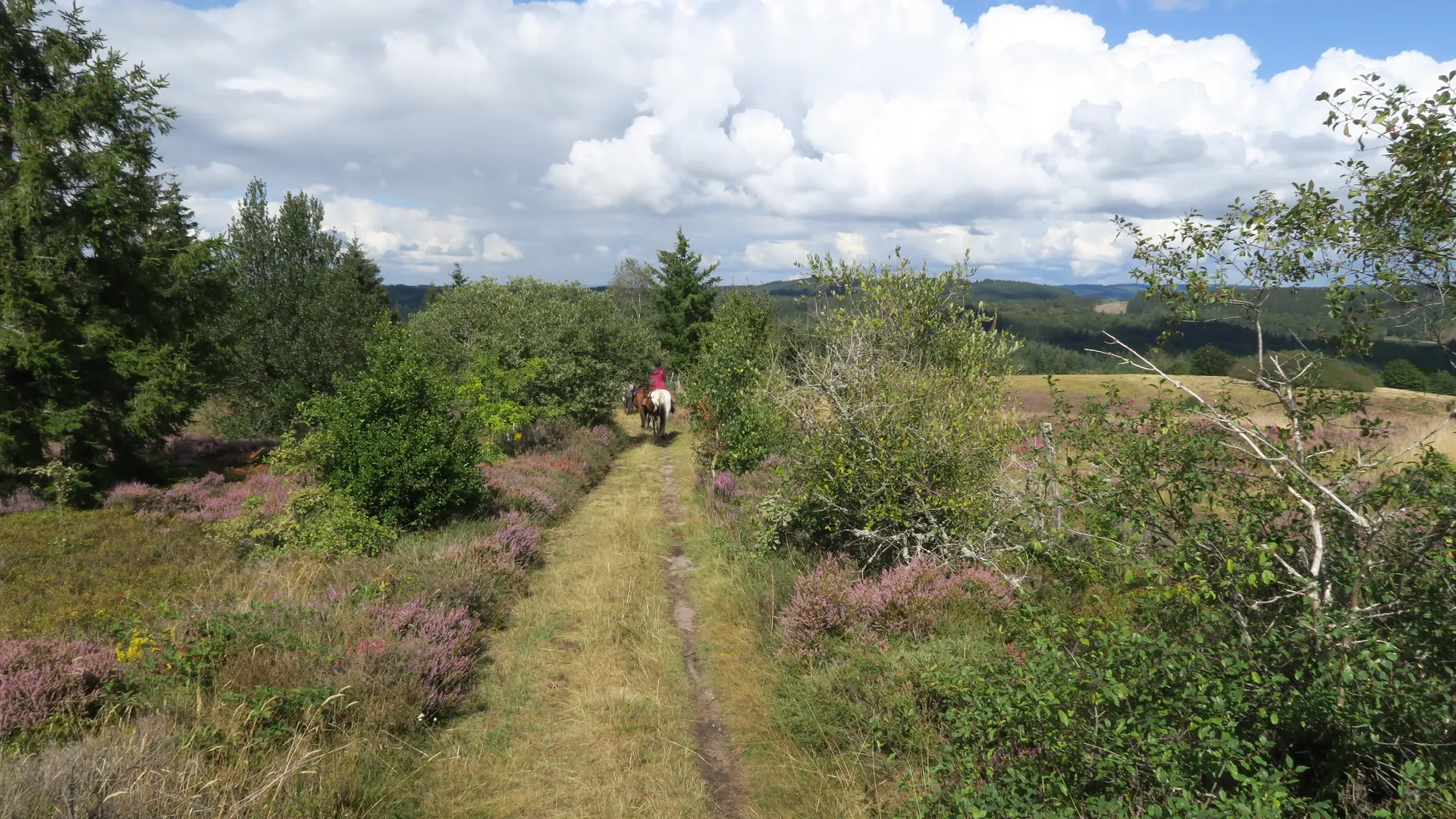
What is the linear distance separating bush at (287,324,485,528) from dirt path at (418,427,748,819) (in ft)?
8.16

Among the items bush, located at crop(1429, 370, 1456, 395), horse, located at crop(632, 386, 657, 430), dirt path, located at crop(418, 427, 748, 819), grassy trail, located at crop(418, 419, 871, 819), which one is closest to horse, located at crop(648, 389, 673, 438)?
horse, located at crop(632, 386, 657, 430)

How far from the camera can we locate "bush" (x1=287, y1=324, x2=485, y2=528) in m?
11.2

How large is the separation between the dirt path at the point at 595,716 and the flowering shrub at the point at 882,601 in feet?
4.55

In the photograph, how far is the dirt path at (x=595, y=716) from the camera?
5.72m

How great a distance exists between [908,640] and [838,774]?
181cm

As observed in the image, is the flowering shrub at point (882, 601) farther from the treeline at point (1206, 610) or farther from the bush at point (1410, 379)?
the bush at point (1410, 379)

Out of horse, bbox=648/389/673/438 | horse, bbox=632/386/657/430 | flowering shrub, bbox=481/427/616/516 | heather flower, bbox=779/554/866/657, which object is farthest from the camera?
horse, bbox=632/386/657/430

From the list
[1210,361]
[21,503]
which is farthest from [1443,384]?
[1210,361]

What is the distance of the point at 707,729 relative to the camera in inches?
270

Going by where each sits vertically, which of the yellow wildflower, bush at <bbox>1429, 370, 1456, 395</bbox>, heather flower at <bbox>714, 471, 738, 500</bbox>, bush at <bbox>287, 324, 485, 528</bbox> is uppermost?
bush at <bbox>1429, 370, 1456, 395</bbox>

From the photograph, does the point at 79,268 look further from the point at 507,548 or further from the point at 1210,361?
the point at 1210,361

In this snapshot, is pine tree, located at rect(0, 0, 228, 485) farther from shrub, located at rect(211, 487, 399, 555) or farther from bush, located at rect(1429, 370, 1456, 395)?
bush, located at rect(1429, 370, 1456, 395)

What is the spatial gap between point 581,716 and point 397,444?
656 cm

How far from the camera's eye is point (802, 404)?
9.55 metres
